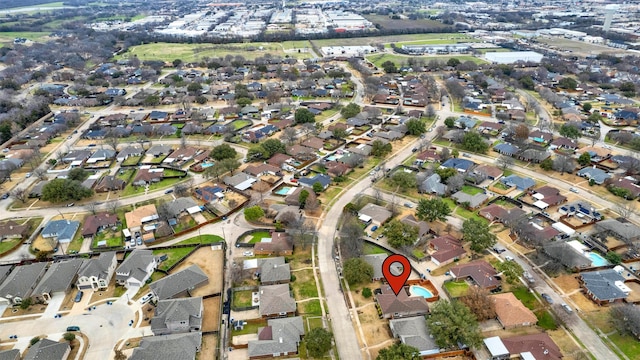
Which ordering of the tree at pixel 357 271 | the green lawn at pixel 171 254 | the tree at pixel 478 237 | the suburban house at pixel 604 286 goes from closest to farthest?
the suburban house at pixel 604 286, the tree at pixel 357 271, the tree at pixel 478 237, the green lawn at pixel 171 254

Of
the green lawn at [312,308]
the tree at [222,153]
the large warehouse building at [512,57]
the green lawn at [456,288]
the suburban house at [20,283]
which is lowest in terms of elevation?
the green lawn at [312,308]

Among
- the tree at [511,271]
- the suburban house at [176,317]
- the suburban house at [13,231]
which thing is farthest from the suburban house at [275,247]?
the suburban house at [13,231]

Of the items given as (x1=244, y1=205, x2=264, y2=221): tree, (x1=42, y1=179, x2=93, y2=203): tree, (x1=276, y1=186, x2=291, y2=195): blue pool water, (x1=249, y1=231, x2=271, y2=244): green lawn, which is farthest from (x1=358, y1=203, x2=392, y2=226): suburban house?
(x1=42, y1=179, x2=93, y2=203): tree

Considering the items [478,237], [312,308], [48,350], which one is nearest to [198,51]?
[48,350]

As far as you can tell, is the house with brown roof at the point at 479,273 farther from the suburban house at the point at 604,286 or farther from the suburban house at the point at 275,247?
the suburban house at the point at 275,247

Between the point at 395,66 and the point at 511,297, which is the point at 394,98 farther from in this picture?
the point at 511,297

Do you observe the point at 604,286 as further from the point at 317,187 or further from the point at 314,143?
the point at 314,143

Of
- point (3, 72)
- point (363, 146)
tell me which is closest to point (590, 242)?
point (363, 146)
